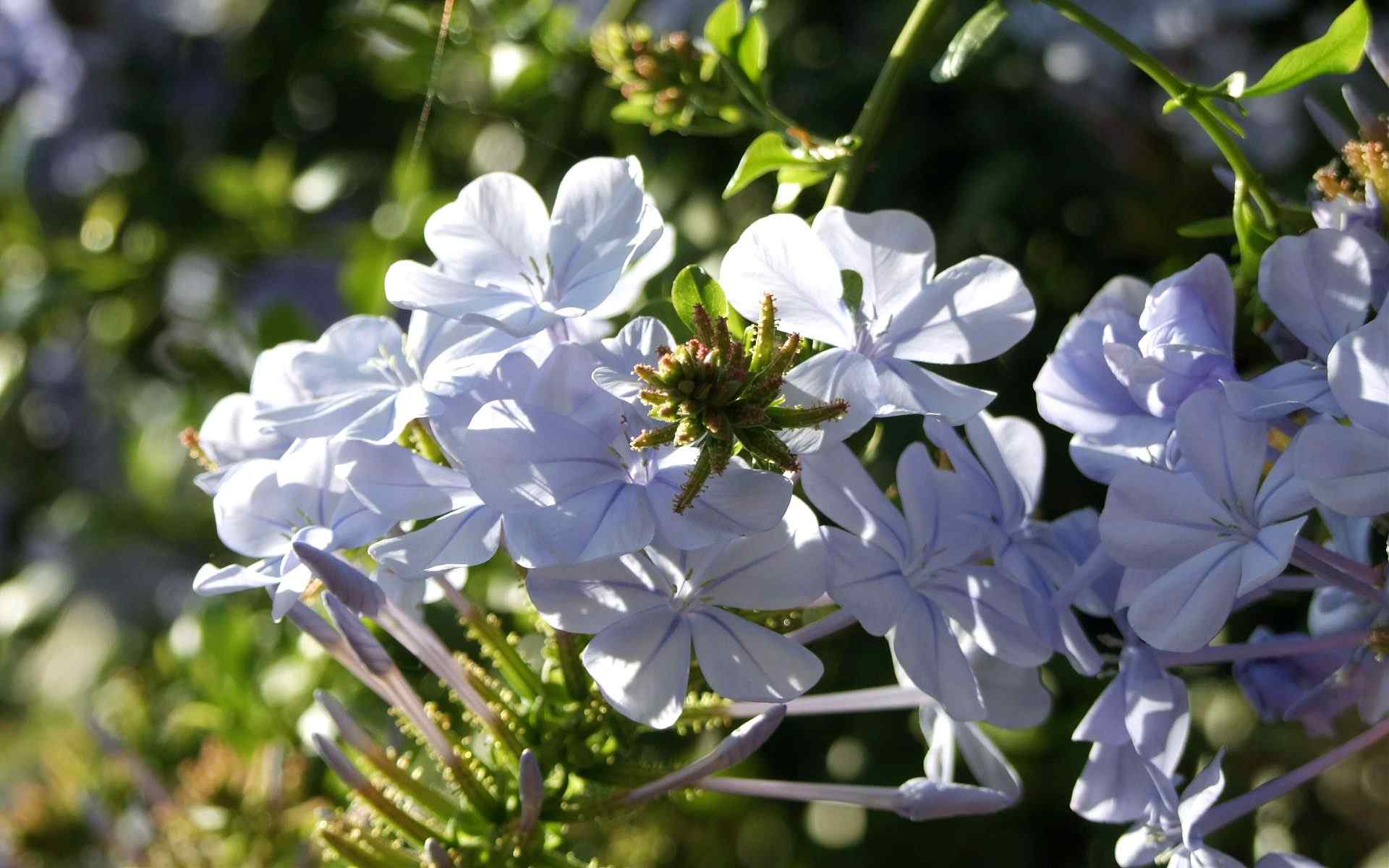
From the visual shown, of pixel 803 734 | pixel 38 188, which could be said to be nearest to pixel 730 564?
pixel 803 734

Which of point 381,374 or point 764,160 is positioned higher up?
point 764,160

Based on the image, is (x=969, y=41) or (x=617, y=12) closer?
(x=969, y=41)

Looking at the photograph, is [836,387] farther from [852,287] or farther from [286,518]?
[286,518]

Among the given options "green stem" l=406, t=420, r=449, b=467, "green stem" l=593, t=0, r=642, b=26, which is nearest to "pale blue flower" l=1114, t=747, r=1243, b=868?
"green stem" l=406, t=420, r=449, b=467

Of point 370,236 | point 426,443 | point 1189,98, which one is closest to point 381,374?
point 426,443

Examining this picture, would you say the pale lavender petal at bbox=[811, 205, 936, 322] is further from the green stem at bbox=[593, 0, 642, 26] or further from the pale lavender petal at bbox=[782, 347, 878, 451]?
the green stem at bbox=[593, 0, 642, 26]

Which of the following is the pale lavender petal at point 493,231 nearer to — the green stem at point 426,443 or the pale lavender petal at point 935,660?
the green stem at point 426,443
